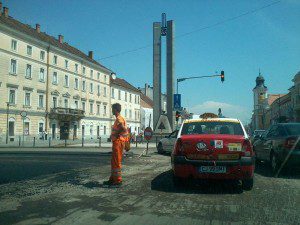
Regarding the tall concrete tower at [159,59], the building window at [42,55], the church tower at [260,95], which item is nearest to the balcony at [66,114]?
the building window at [42,55]

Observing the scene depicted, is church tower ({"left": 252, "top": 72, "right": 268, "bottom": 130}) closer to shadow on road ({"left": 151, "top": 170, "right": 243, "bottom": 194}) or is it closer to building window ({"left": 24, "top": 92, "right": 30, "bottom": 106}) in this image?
building window ({"left": 24, "top": 92, "right": 30, "bottom": 106})

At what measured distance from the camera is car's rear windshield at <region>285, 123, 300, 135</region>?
35.4ft

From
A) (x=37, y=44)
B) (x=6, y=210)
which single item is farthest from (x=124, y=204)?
(x=37, y=44)

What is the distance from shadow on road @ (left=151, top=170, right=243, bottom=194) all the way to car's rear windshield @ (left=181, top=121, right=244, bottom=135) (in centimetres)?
125

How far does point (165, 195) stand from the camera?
23.7ft

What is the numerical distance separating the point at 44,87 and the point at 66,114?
5.98 meters

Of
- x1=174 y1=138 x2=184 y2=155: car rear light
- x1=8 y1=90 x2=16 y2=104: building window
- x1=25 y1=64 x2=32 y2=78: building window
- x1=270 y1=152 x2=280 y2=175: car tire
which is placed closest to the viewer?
x1=174 y1=138 x2=184 y2=155: car rear light

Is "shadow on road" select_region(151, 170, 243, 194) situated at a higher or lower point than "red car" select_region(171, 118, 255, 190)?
lower

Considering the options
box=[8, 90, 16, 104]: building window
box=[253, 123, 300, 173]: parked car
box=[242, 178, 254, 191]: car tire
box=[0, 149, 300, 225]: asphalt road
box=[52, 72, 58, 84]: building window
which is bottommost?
box=[0, 149, 300, 225]: asphalt road

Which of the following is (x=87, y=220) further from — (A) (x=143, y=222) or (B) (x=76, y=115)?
(B) (x=76, y=115)

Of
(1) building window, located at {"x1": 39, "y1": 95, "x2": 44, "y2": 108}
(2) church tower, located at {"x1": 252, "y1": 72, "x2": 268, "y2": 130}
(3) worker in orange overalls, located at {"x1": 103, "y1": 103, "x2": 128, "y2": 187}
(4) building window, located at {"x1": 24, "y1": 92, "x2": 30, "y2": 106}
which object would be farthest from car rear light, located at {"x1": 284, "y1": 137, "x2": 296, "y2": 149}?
(2) church tower, located at {"x1": 252, "y1": 72, "x2": 268, "y2": 130}

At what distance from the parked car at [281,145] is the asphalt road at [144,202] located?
2.64ft

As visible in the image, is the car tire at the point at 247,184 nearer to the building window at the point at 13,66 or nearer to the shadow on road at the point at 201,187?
the shadow on road at the point at 201,187

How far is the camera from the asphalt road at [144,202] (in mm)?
5344
